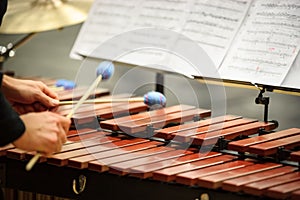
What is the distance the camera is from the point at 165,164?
360 centimetres

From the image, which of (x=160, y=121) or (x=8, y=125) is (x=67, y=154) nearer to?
(x=160, y=121)

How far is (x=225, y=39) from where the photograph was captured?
14.3 feet

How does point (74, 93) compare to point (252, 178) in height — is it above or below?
above

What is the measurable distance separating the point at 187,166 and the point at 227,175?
214 mm

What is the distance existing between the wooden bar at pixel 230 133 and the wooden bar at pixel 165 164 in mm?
63

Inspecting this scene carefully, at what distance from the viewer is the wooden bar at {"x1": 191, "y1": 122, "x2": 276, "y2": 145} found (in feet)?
12.4

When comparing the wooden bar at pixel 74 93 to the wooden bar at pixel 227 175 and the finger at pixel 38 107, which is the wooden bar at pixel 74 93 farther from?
the wooden bar at pixel 227 175

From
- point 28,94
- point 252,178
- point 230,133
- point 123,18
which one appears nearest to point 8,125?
point 28,94

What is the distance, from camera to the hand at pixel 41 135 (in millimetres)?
3188

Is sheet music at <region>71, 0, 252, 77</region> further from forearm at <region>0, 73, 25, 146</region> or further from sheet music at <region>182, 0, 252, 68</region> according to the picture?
forearm at <region>0, 73, 25, 146</region>

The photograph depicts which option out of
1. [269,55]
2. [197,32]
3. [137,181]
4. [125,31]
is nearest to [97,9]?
[125,31]

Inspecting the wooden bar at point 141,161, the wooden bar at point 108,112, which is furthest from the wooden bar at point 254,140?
the wooden bar at point 108,112

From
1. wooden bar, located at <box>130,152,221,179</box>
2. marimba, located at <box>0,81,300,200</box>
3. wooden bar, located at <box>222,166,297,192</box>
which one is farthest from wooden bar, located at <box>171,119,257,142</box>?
wooden bar, located at <box>222,166,297,192</box>

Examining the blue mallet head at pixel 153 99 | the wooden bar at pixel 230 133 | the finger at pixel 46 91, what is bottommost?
the wooden bar at pixel 230 133
